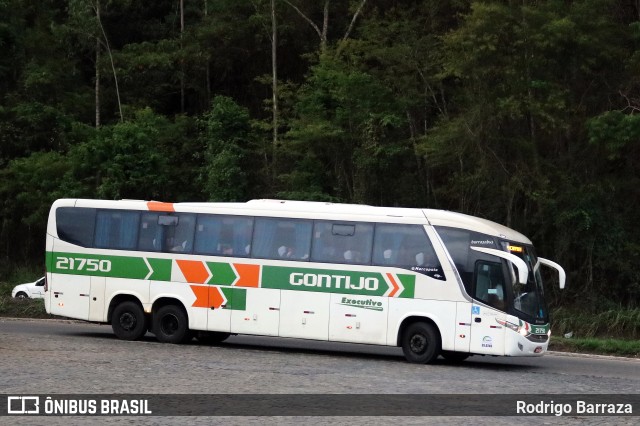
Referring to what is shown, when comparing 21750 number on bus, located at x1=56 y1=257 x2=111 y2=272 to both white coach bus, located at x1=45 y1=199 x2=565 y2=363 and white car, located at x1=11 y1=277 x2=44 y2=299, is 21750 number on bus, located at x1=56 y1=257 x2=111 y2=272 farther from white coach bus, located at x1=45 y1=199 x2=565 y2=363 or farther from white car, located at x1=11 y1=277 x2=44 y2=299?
white car, located at x1=11 y1=277 x2=44 y2=299

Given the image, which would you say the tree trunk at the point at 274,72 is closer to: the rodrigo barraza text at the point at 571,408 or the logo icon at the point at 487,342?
the logo icon at the point at 487,342

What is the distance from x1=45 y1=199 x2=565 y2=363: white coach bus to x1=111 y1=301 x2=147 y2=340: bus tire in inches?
1.2

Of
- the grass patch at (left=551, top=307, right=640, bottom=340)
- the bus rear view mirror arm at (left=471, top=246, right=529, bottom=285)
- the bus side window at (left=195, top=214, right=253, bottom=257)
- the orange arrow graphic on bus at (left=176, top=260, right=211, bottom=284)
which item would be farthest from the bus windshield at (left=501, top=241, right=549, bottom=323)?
Result: the grass patch at (left=551, top=307, right=640, bottom=340)

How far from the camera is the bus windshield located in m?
22.7

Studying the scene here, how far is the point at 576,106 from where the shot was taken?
38.2m

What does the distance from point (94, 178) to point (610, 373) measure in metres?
32.1

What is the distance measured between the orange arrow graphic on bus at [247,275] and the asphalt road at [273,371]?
1.45 metres

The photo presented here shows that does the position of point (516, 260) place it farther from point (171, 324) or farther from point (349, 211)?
point (171, 324)

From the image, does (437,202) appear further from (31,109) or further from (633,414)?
(633,414)

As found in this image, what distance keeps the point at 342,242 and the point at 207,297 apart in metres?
3.43

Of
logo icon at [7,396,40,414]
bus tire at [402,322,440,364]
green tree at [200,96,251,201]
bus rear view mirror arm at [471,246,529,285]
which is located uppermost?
green tree at [200,96,251,201]

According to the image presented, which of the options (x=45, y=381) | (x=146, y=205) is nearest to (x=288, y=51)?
(x=146, y=205)

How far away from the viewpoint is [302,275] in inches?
961

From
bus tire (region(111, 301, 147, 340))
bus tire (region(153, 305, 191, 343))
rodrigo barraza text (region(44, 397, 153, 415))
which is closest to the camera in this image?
rodrigo barraza text (region(44, 397, 153, 415))
